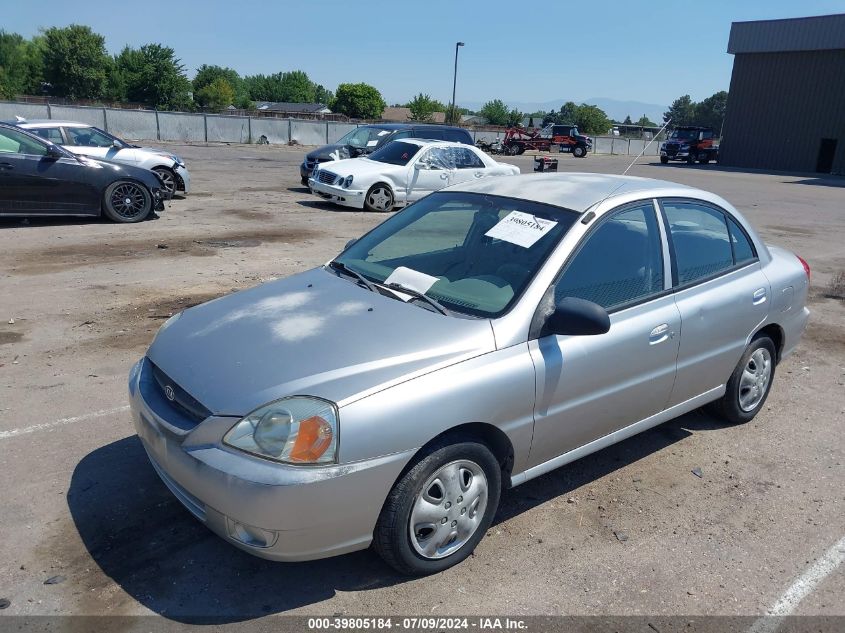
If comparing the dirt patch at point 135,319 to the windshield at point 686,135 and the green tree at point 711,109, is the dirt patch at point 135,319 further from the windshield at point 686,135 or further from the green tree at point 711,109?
the green tree at point 711,109

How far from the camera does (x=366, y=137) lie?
1859 centimetres

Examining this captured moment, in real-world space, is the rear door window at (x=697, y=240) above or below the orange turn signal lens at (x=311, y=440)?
above

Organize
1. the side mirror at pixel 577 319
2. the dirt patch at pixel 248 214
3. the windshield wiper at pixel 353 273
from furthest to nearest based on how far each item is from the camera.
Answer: the dirt patch at pixel 248 214 → the windshield wiper at pixel 353 273 → the side mirror at pixel 577 319

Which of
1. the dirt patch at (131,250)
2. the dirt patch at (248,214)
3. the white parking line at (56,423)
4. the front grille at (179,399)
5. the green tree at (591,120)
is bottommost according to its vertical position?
the white parking line at (56,423)

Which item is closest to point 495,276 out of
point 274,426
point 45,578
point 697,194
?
point 274,426

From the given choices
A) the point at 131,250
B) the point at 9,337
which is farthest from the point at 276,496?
the point at 131,250

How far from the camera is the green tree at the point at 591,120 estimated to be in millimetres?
95875

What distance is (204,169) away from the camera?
22.6 meters

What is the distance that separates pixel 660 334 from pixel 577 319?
84cm

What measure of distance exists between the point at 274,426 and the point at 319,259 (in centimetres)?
676

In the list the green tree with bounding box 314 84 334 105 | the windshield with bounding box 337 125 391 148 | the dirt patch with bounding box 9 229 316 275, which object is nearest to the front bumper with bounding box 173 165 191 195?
the dirt patch with bounding box 9 229 316 275

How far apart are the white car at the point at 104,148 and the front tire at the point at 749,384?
11609 millimetres

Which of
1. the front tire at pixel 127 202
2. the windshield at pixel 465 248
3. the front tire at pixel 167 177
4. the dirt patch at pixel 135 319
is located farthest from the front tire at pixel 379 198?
the windshield at pixel 465 248

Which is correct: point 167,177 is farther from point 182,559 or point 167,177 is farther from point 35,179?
point 182,559
